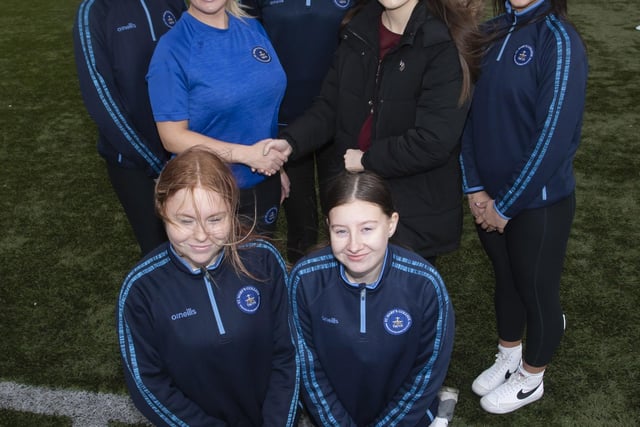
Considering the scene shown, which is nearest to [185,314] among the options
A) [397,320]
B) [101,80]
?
[397,320]

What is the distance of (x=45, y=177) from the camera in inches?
201

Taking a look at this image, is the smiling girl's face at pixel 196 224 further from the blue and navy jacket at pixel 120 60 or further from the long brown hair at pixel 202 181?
the blue and navy jacket at pixel 120 60

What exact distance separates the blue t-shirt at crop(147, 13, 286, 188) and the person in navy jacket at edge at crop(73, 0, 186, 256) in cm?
17

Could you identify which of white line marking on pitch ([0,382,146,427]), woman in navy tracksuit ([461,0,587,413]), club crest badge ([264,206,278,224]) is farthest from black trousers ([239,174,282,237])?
white line marking on pitch ([0,382,146,427])

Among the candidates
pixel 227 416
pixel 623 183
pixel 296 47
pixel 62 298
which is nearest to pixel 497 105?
pixel 296 47

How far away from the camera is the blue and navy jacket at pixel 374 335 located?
211 centimetres

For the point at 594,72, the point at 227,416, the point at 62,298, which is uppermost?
the point at 227,416

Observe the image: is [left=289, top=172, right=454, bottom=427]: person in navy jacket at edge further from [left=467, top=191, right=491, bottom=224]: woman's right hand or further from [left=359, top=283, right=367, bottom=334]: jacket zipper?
[left=467, top=191, right=491, bottom=224]: woman's right hand

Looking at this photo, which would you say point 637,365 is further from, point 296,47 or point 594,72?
point 594,72

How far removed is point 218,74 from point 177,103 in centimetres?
16

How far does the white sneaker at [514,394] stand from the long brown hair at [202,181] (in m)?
1.38

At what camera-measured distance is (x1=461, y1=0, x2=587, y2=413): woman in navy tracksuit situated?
6.97ft

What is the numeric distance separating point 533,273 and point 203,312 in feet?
3.97

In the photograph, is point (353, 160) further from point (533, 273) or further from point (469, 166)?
point (533, 273)
